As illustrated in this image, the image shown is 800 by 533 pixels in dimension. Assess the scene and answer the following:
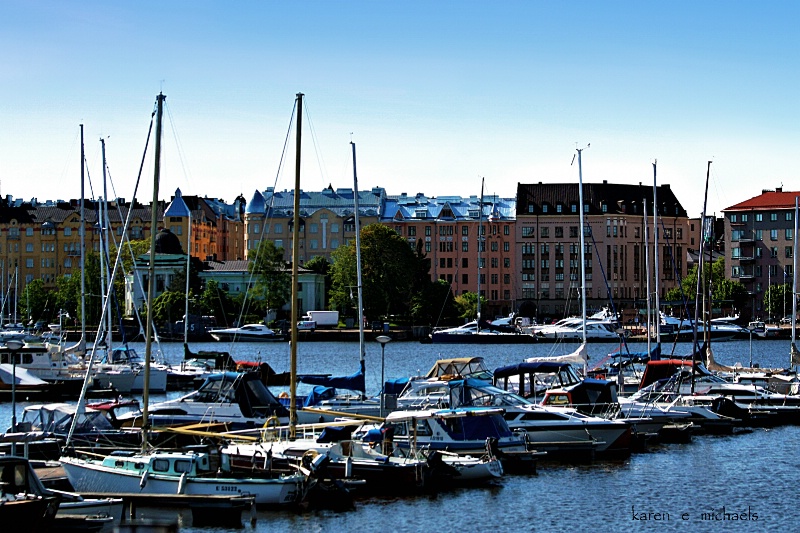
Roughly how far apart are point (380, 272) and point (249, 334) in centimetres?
1518

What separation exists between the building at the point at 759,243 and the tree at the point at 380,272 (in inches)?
1747

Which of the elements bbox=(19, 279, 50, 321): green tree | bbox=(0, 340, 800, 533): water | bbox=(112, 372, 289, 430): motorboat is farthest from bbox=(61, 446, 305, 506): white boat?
bbox=(19, 279, 50, 321): green tree

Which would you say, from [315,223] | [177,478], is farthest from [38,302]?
[177,478]

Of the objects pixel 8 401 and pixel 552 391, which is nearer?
pixel 552 391

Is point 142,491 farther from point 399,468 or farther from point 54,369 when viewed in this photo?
point 54,369

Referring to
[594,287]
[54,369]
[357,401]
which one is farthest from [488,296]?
[357,401]

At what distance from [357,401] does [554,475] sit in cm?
1276

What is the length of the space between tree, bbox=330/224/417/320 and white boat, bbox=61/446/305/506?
108 metres

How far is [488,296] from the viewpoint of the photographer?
182 meters

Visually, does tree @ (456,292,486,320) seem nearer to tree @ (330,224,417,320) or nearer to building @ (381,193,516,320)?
tree @ (330,224,417,320)

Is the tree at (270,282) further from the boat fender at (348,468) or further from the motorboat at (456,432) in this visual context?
the boat fender at (348,468)

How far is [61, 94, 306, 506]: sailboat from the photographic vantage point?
1256 inches

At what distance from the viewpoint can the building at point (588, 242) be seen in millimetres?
178250

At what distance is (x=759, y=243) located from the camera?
16875 cm
